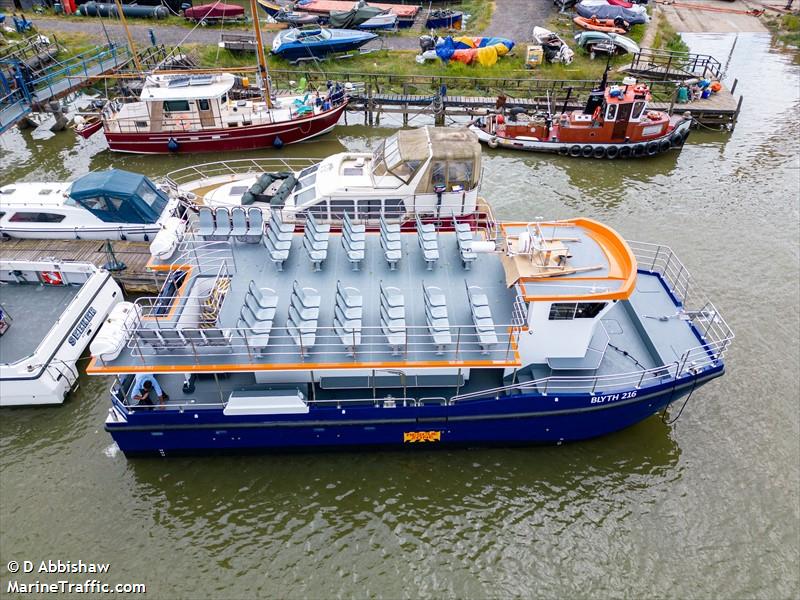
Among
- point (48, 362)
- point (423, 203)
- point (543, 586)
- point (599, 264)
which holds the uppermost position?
point (599, 264)

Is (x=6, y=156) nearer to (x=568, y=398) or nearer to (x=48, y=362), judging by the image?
(x=48, y=362)

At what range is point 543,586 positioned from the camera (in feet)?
40.2

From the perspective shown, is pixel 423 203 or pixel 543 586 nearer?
pixel 543 586

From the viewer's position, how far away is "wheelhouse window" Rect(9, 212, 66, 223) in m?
21.2

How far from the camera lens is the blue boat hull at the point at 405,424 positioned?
44.2ft

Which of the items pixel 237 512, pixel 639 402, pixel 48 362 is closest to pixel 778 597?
pixel 639 402

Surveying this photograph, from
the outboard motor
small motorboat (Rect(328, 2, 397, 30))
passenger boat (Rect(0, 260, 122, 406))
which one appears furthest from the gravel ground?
passenger boat (Rect(0, 260, 122, 406))

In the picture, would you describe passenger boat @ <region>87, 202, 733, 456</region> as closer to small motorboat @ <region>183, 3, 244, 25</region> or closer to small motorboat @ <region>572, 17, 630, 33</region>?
small motorboat @ <region>572, 17, 630, 33</region>

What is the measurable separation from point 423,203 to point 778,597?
15197 millimetres

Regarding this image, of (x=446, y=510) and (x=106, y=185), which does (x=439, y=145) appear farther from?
(x=106, y=185)

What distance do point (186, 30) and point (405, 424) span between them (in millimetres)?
46616

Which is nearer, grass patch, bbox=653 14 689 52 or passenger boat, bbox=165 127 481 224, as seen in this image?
passenger boat, bbox=165 127 481 224

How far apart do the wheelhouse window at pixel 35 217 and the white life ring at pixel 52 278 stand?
4112mm

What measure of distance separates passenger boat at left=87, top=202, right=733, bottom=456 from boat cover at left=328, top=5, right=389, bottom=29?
39032 mm
